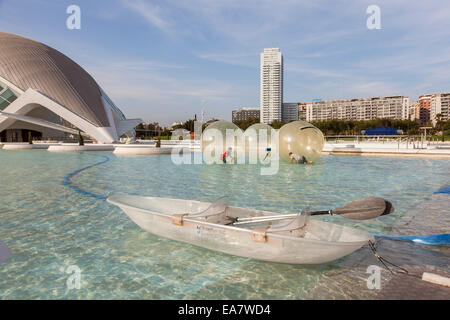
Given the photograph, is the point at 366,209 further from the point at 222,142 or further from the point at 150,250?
the point at 222,142

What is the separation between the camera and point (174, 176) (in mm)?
15367

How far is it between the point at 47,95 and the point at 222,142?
36283 mm

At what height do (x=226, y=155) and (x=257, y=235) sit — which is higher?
(x=226, y=155)

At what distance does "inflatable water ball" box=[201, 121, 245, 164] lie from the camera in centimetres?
1964

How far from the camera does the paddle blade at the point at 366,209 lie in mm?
5082

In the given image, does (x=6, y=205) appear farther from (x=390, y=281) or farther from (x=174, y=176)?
(x=390, y=281)

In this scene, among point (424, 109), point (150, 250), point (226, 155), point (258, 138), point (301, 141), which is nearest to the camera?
point (150, 250)

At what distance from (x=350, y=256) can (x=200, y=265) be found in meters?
2.62

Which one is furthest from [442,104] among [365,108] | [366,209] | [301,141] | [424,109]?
[366,209]

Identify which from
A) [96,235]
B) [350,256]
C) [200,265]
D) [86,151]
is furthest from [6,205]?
[86,151]

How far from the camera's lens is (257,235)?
457 cm

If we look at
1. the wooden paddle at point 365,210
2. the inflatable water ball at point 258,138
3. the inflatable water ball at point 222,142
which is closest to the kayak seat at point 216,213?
the wooden paddle at point 365,210

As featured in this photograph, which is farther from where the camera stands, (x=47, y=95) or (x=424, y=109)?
(x=424, y=109)
